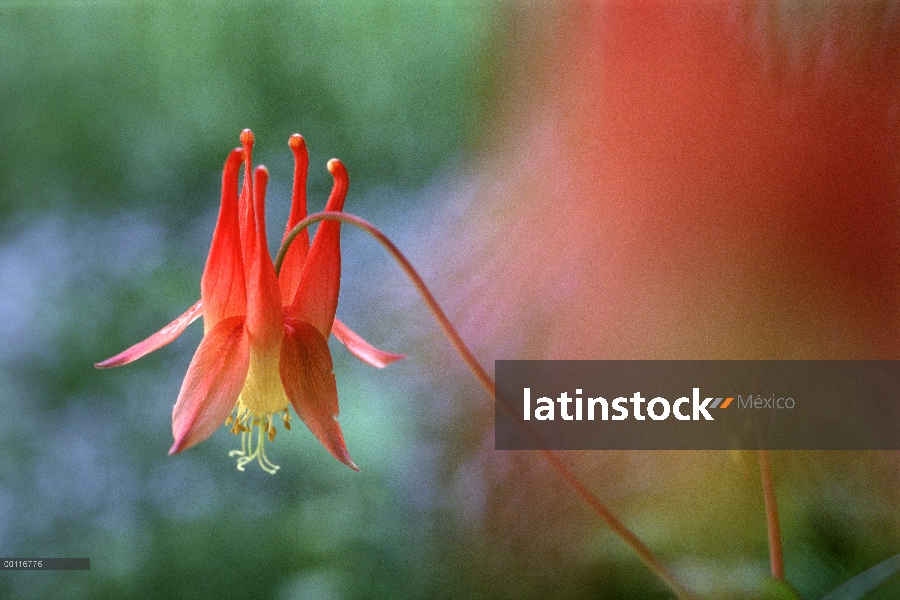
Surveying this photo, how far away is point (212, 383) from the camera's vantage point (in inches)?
17.6

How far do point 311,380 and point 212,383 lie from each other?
59 mm

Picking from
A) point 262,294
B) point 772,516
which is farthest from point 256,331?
point 772,516

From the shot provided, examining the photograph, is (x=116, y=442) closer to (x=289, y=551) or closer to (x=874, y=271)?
(x=289, y=551)

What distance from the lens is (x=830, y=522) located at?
0.71 m

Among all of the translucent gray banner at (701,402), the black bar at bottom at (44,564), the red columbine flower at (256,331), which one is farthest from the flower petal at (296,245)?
the black bar at bottom at (44,564)

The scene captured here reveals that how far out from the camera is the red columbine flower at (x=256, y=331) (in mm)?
447

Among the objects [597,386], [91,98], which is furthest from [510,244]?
[91,98]

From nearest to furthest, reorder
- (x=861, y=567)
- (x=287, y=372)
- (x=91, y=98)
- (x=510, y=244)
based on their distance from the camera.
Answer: (x=287, y=372) < (x=861, y=567) < (x=510, y=244) < (x=91, y=98)

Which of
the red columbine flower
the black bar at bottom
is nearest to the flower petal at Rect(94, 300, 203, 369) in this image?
the red columbine flower

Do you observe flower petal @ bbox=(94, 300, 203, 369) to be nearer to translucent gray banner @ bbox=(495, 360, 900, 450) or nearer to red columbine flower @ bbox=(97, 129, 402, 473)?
red columbine flower @ bbox=(97, 129, 402, 473)

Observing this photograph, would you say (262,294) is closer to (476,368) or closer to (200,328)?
(476,368)

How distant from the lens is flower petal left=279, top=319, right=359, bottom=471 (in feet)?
1.53

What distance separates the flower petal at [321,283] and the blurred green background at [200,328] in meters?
0.39

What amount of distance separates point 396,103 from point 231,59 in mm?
224
